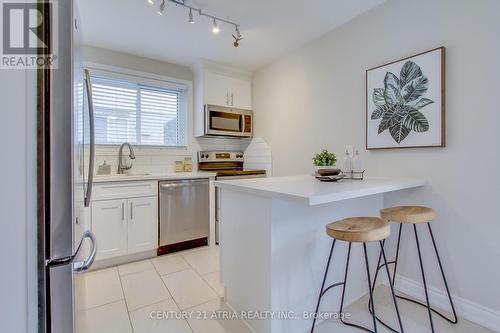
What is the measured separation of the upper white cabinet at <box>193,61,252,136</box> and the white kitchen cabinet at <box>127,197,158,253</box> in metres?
1.24

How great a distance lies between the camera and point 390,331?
1.54 m

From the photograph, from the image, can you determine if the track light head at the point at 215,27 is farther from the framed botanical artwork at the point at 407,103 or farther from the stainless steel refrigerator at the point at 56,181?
the stainless steel refrigerator at the point at 56,181

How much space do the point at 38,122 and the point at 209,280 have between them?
199cm

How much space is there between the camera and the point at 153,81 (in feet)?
10.7

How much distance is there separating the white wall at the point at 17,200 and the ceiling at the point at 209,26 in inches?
78.2

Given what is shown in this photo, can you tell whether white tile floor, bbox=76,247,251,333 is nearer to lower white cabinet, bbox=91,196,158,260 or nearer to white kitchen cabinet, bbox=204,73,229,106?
lower white cabinet, bbox=91,196,158,260

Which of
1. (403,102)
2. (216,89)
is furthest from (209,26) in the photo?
(403,102)

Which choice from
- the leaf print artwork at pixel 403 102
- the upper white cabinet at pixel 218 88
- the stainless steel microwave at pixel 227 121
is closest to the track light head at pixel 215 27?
the upper white cabinet at pixel 218 88

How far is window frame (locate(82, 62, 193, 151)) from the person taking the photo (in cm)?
289

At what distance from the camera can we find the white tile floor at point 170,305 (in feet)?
5.20

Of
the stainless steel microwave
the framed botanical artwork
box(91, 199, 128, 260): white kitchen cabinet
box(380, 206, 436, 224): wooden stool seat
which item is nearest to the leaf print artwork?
the framed botanical artwork

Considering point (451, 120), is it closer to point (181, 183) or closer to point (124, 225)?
point (181, 183)

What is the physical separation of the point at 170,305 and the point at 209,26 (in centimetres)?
264

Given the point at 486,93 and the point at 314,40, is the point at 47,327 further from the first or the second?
the point at 314,40
